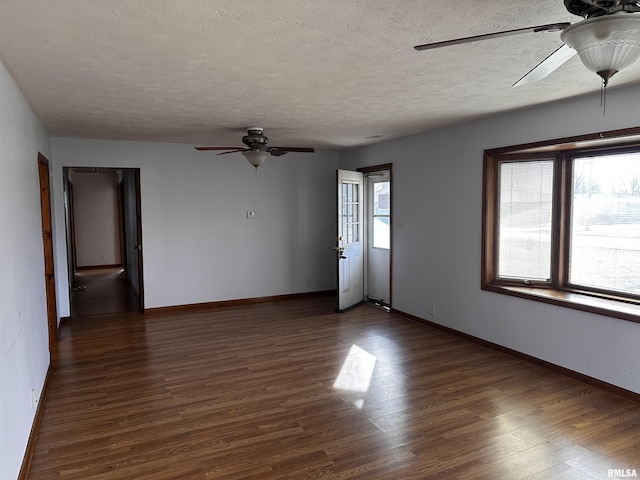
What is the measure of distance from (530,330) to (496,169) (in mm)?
1683

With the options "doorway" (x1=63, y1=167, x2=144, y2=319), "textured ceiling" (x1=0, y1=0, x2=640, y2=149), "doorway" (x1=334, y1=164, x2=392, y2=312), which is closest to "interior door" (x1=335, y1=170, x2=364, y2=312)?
"doorway" (x1=334, y1=164, x2=392, y2=312)

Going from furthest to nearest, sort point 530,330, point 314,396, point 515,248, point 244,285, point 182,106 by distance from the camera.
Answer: point 244,285 → point 515,248 → point 530,330 → point 182,106 → point 314,396

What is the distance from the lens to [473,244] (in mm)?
4902

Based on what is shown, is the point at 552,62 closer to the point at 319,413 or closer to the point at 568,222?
the point at 319,413

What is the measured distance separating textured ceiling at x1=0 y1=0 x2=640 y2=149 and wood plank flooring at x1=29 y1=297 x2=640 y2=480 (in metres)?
2.39

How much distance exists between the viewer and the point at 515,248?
4703mm

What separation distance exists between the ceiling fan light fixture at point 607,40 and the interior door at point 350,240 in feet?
15.8

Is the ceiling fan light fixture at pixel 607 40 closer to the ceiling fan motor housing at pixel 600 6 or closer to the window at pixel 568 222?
the ceiling fan motor housing at pixel 600 6

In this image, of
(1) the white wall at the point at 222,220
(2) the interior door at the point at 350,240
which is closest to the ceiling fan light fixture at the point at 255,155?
(2) the interior door at the point at 350,240

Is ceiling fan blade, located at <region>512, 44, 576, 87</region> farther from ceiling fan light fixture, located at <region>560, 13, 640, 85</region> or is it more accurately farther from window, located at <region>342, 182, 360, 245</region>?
window, located at <region>342, 182, 360, 245</region>

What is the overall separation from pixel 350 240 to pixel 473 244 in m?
2.19

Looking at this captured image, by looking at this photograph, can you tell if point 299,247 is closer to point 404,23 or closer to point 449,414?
point 449,414

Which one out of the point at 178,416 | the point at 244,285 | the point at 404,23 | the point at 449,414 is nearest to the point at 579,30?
the point at 404,23

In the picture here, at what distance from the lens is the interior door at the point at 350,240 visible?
640 cm
